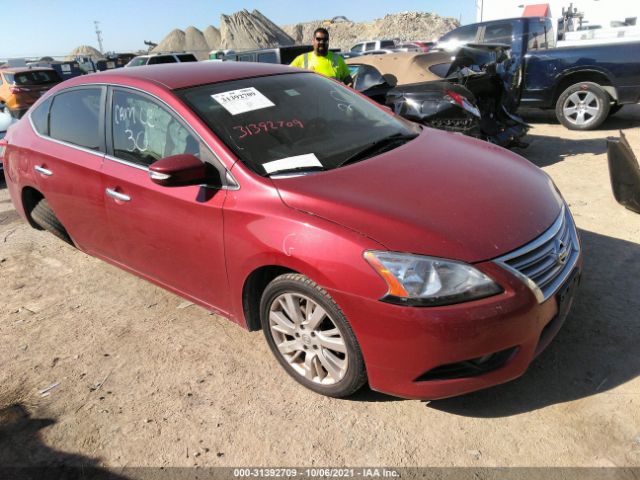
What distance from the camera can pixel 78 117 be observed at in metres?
3.66

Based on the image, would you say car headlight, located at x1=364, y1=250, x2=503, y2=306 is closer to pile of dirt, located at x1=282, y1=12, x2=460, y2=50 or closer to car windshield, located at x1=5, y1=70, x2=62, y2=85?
car windshield, located at x1=5, y1=70, x2=62, y2=85

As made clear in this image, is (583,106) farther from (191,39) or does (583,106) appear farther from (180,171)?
(191,39)

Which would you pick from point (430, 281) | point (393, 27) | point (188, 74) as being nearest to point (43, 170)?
point (188, 74)

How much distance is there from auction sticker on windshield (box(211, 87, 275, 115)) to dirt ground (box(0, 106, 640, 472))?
55.6 inches

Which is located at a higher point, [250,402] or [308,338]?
[308,338]

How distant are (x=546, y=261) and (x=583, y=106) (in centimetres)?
687

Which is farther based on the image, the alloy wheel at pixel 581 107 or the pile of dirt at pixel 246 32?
the pile of dirt at pixel 246 32

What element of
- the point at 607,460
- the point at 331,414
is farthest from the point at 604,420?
the point at 331,414

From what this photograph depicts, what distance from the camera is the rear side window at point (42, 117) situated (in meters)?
3.97

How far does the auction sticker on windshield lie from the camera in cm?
299

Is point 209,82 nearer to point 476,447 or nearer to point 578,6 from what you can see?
point 476,447

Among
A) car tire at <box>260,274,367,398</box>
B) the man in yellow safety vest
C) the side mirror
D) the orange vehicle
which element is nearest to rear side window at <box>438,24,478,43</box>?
the man in yellow safety vest

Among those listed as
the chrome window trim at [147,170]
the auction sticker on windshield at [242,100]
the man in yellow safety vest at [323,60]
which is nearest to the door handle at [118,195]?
the chrome window trim at [147,170]

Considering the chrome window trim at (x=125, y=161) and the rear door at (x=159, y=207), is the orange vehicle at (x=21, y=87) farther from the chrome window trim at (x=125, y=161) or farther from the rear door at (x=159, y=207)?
the rear door at (x=159, y=207)
